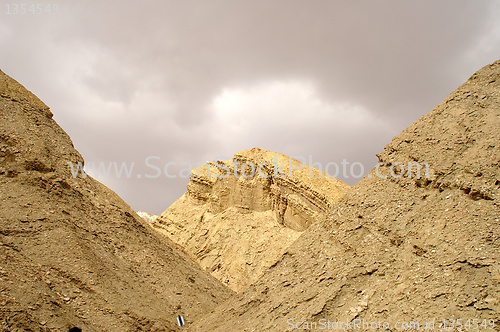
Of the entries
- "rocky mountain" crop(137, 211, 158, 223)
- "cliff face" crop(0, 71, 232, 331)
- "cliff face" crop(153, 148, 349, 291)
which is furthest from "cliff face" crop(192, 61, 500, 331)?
"rocky mountain" crop(137, 211, 158, 223)

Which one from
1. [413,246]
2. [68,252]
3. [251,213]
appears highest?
[251,213]

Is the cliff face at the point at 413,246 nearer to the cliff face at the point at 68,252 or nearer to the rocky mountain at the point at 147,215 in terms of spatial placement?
the cliff face at the point at 68,252

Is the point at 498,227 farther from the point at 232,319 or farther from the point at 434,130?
the point at 232,319

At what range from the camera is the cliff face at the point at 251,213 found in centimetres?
2158

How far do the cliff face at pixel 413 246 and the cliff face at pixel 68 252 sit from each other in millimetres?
1785

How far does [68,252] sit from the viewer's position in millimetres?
9852

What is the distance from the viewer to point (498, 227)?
6.71 meters

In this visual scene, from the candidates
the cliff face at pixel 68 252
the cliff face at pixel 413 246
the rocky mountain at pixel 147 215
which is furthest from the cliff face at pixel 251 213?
the rocky mountain at pixel 147 215

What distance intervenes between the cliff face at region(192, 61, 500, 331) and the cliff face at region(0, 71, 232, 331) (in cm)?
178

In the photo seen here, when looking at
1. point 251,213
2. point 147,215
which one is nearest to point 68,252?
point 251,213

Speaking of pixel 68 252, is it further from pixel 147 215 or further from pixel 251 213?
pixel 147 215

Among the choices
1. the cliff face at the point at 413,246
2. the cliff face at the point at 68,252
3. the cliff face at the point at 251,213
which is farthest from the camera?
the cliff face at the point at 251,213

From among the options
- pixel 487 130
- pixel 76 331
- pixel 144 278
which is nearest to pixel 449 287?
pixel 487 130

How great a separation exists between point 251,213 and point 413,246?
17.2 m
